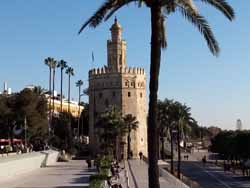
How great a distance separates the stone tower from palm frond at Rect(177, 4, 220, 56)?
63218 millimetres

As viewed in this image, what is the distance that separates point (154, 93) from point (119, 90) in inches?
2519

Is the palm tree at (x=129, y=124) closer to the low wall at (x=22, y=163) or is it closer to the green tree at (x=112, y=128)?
the green tree at (x=112, y=128)

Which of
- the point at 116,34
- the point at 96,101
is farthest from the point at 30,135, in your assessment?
the point at 116,34

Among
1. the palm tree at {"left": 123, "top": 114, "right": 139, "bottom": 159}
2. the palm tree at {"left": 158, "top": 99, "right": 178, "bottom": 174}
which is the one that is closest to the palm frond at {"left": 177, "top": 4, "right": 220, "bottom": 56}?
the palm tree at {"left": 158, "top": 99, "right": 178, "bottom": 174}

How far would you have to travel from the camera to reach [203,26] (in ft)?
45.6

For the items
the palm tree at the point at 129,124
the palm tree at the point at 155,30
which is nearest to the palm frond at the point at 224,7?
the palm tree at the point at 155,30

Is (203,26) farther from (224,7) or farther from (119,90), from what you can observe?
(119,90)

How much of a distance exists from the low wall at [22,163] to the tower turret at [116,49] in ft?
75.2

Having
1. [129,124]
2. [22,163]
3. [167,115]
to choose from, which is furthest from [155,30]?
[129,124]

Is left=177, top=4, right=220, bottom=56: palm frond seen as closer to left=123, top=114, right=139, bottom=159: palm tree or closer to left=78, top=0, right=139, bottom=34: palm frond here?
left=78, top=0, right=139, bottom=34: palm frond

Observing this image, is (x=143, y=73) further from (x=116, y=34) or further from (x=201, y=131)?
(x=201, y=131)

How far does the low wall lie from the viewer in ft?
122

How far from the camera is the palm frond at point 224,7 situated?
45.1 ft

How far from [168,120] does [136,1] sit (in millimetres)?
51077
